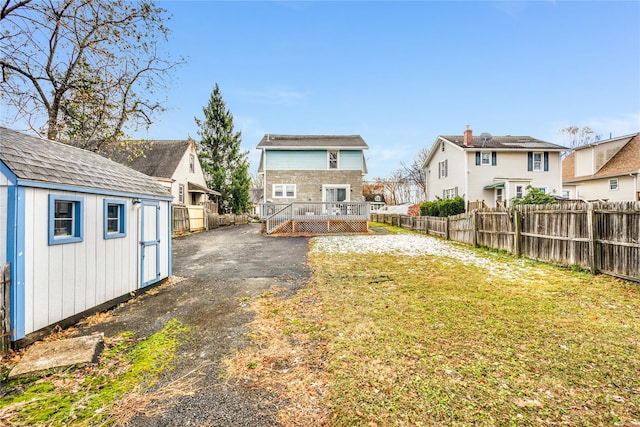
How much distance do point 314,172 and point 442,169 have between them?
1255 cm

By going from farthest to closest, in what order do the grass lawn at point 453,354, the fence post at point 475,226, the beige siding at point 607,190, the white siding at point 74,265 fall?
the beige siding at point 607,190 < the fence post at point 475,226 < the white siding at point 74,265 < the grass lawn at point 453,354

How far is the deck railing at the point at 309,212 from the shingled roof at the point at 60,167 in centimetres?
1082

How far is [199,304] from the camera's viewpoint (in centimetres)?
535

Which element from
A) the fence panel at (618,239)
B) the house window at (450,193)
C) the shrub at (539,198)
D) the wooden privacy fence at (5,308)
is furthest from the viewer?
the house window at (450,193)

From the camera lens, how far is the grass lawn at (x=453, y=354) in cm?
233

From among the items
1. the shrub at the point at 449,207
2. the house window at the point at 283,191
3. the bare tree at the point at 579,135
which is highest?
the bare tree at the point at 579,135

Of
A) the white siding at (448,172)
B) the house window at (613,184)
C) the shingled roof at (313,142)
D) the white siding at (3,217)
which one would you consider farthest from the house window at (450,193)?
the white siding at (3,217)

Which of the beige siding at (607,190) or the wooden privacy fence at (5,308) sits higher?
the beige siding at (607,190)

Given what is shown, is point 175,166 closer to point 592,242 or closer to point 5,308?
point 5,308

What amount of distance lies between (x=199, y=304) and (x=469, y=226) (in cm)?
1159

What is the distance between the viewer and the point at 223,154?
31.6 m

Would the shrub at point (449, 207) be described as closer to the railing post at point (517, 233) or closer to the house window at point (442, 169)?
the house window at point (442, 169)

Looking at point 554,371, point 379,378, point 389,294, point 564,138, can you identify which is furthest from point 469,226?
point 564,138

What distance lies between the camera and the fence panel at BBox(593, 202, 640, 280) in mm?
5844
